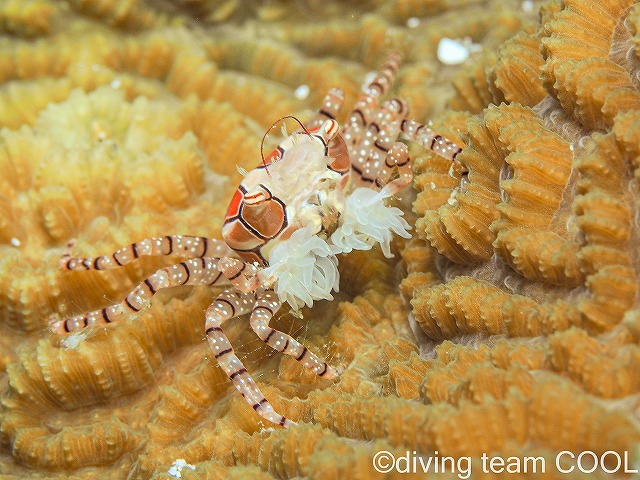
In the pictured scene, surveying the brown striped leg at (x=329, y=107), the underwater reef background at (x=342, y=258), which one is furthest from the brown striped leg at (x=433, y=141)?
the brown striped leg at (x=329, y=107)

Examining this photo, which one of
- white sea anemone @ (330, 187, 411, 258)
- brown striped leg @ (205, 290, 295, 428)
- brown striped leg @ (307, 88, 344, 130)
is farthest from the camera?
brown striped leg @ (307, 88, 344, 130)

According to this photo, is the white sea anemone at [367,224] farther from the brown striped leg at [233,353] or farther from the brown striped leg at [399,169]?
the brown striped leg at [233,353]

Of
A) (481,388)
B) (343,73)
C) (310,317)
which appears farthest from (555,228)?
(343,73)

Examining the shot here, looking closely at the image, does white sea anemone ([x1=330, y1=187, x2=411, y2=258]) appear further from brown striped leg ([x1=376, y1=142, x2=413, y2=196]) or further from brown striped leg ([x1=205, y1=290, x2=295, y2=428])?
brown striped leg ([x1=205, y1=290, x2=295, y2=428])

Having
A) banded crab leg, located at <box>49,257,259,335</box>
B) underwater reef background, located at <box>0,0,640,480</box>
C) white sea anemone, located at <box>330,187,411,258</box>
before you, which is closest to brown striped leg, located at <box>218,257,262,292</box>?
banded crab leg, located at <box>49,257,259,335</box>

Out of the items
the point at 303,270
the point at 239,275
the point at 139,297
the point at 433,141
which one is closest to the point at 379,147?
the point at 433,141

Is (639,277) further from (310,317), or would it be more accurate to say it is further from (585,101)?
(310,317)
